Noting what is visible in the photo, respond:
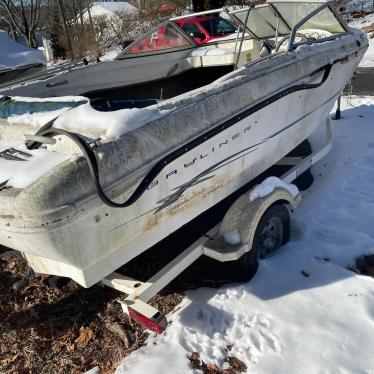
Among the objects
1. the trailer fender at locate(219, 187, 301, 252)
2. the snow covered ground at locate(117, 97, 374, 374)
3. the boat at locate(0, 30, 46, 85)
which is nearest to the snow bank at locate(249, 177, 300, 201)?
the trailer fender at locate(219, 187, 301, 252)

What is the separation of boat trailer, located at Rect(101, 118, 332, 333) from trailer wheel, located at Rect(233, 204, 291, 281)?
9 centimetres

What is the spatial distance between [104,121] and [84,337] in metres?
1.44

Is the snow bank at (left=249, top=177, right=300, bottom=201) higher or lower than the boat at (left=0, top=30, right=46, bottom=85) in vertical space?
lower

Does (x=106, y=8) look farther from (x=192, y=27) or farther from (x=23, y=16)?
(x=192, y=27)

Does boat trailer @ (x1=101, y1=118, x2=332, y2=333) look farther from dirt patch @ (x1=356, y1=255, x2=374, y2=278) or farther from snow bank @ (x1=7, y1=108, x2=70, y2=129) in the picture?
snow bank @ (x1=7, y1=108, x2=70, y2=129)

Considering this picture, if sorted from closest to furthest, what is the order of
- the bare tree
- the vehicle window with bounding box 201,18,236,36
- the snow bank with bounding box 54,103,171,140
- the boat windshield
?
the snow bank with bounding box 54,103,171,140, the boat windshield, the vehicle window with bounding box 201,18,236,36, the bare tree

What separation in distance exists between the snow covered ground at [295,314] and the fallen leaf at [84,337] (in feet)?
1.27

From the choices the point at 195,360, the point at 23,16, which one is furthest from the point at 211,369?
the point at 23,16

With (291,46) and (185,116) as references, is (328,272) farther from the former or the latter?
(291,46)

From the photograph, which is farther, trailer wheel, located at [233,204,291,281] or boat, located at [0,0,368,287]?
trailer wheel, located at [233,204,291,281]

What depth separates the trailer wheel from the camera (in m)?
2.85

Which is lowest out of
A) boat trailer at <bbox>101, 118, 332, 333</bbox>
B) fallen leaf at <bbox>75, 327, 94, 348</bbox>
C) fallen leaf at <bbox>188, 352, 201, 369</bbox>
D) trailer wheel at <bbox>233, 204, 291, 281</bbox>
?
fallen leaf at <bbox>75, 327, 94, 348</bbox>

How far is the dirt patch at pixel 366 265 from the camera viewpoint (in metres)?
2.89

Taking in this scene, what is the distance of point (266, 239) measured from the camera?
3137 millimetres
